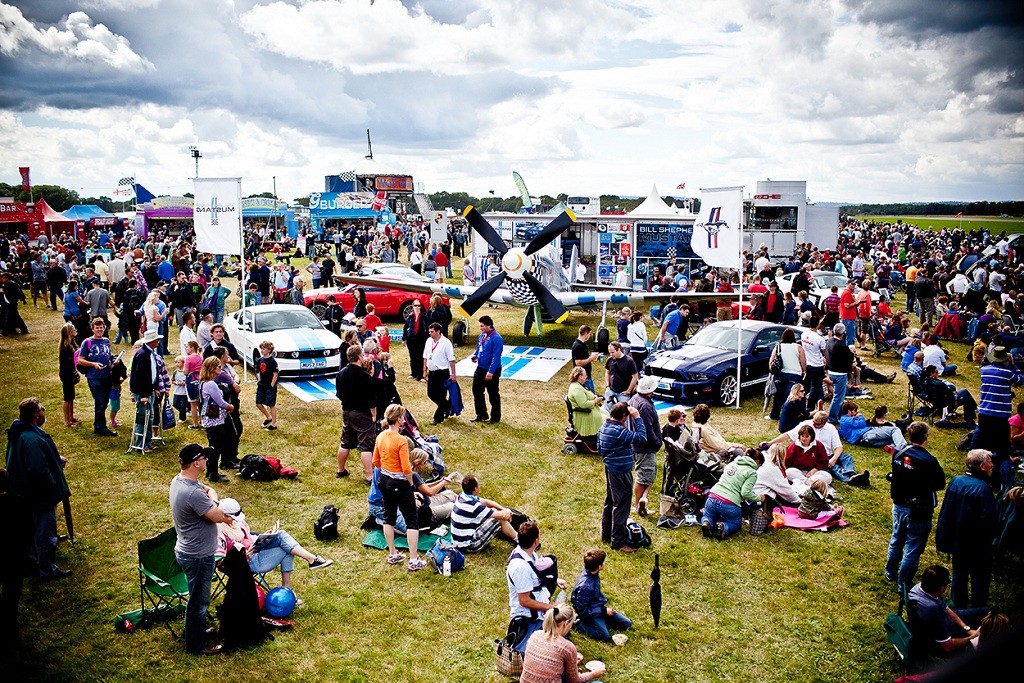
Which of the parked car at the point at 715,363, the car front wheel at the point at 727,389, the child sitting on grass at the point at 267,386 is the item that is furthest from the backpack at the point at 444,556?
the car front wheel at the point at 727,389

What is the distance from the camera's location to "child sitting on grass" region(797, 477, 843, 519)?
888cm

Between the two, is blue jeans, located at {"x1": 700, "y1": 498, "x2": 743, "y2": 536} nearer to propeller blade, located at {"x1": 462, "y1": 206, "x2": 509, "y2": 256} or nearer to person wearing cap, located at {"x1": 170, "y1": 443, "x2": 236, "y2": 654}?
person wearing cap, located at {"x1": 170, "y1": 443, "x2": 236, "y2": 654}

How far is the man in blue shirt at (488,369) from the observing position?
39.6 feet

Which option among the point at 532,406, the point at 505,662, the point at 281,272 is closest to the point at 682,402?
the point at 532,406

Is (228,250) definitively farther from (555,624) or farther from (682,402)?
(555,624)

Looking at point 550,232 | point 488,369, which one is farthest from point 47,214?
point 488,369

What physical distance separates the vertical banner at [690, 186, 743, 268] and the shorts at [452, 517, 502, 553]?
7244mm

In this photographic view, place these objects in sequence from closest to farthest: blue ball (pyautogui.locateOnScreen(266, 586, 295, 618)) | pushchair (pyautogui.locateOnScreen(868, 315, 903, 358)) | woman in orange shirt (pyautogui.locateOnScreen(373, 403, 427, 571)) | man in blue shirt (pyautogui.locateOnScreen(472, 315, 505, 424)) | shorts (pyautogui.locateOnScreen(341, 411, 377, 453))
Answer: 1. blue ball (pyautogui.locateOnScreen(266, 586, 295, 618))
2. woman in orange shirt (pyautogui.locateOnScreen(373, 403, 427, 571))
3. shorts (pyautogui.locateOnScreen(341, 411, 377, 453))
4. man in blue shirt (pyautogui.locateOnScreen(472, 315, 505, 424))
5. pushchair (pyautogui.locateOnScreen(868, 315, 903, 358))

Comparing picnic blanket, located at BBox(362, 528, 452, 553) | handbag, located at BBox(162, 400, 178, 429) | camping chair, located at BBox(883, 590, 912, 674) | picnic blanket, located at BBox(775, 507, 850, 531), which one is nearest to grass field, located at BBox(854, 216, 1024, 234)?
picnic blanket, located at BBox(775, 507, 850, 531)

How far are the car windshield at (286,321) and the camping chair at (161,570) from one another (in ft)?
30.2

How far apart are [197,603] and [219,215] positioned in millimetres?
9813

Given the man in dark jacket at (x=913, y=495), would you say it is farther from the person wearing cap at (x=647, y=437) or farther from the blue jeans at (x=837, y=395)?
the blue jeans at (x=837, y=395)

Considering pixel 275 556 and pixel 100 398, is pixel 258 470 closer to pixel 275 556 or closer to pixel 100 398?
pixel 275 556

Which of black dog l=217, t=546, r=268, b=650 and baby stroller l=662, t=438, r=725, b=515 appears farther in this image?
baby stroller l=662, t=438, r=725, b=515
